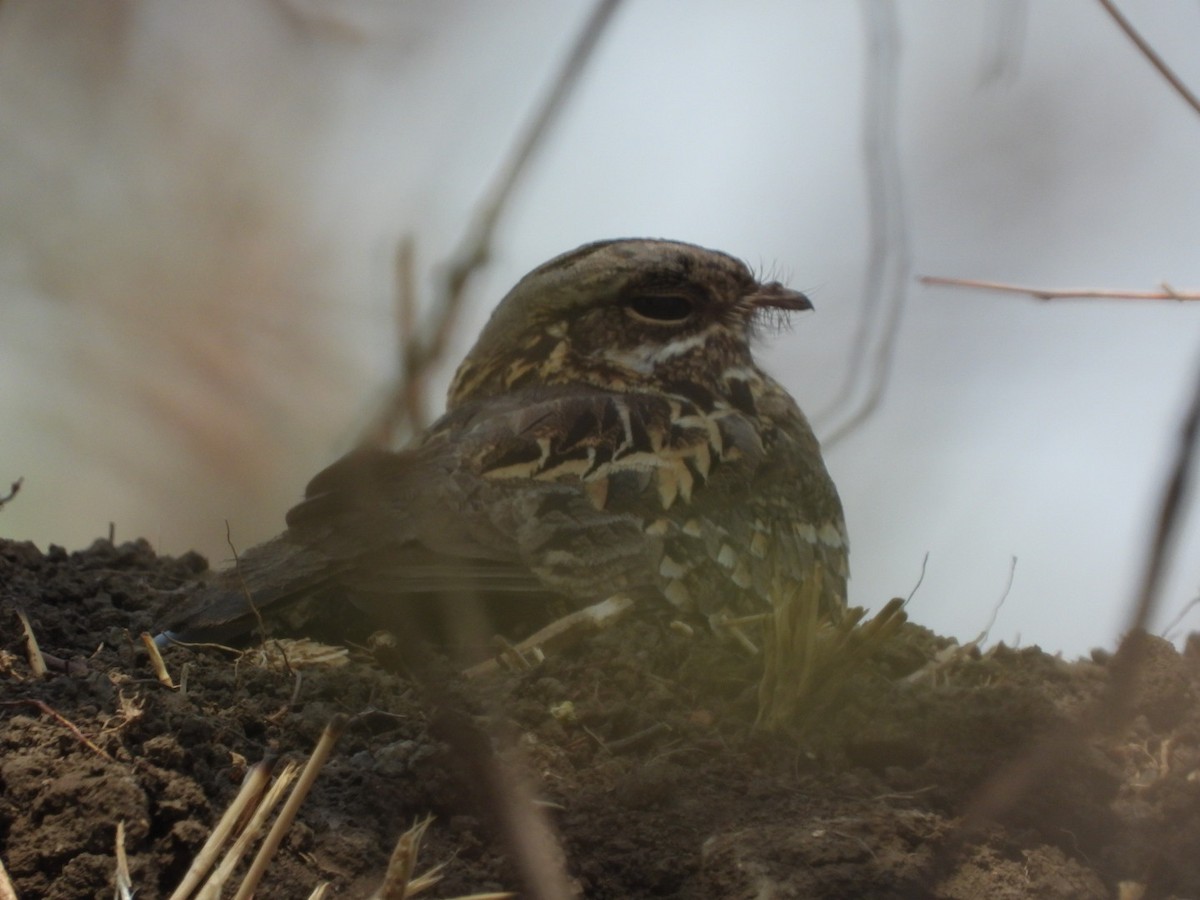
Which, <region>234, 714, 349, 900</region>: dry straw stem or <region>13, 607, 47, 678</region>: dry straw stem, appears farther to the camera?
<region>13, 607, 47, 678</region>: dry straw stem

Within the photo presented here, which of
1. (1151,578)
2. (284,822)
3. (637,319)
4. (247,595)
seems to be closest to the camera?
(1151,578)

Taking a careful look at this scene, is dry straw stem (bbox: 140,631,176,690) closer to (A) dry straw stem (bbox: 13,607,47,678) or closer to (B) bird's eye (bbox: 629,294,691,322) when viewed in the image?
(A) dry straw stem (bbox: 13,607,47,678)

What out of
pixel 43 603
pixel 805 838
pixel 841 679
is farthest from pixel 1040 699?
pixel 43 603

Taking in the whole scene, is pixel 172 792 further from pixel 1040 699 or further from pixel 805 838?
pixel 1040 699

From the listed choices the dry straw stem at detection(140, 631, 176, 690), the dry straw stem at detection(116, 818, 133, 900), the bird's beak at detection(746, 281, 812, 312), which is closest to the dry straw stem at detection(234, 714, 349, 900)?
the dry straw stem at detection(116, 818, 133, 900)

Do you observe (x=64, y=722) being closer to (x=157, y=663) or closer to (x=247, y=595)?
(x=157, y=663)

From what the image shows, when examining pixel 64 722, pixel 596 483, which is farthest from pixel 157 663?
pixel 596 483
